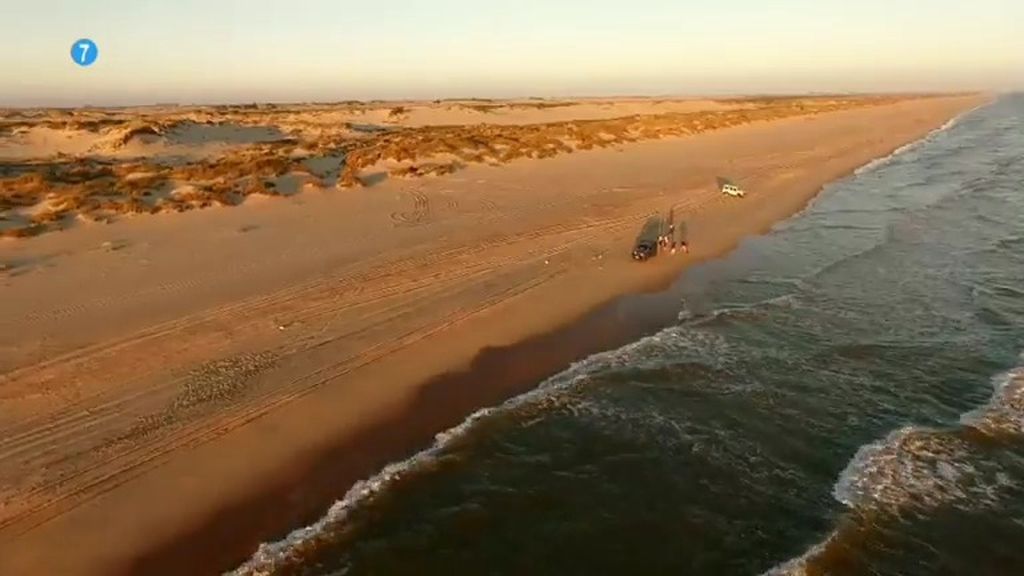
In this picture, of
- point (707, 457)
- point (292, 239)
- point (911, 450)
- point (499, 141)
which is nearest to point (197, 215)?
point (292, 239)

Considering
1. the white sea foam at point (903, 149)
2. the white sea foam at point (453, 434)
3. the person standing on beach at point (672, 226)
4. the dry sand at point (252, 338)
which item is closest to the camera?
the white sea foam at point (453, 434)

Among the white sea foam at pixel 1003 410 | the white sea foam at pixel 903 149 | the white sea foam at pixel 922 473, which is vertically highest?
the white sea foam at pixel 903 149

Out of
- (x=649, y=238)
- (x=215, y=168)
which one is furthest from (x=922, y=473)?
(x=215, y=168)

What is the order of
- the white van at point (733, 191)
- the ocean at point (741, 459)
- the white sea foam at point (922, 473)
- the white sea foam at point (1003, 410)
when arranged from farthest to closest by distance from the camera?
the white van at point (733, 191)
the white sea foam at point (1003, 410)
the white sea foam at point (922, 473)
the ocean at point (741, 459)

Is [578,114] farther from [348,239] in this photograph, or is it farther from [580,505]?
[580,505]

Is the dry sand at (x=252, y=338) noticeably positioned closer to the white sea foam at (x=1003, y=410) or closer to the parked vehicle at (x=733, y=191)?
the parked vehicle at (x=733, y=191)

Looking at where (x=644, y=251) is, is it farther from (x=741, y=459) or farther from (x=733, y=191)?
(x=733, y=191)

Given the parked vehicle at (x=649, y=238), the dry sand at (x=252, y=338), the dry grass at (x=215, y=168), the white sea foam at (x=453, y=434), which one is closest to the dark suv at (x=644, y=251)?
the parked vehicle at (x=649, y=238)
